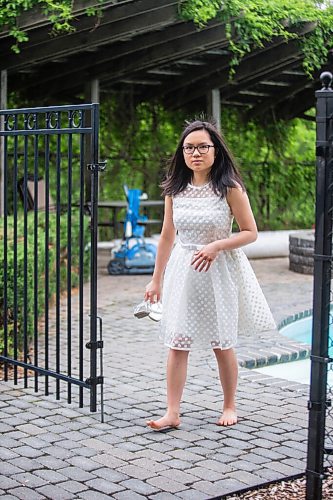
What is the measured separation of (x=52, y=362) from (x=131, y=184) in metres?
9.30

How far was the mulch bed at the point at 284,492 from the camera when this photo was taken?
3.58 metres

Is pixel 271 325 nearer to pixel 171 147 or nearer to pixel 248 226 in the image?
pixel 248 226

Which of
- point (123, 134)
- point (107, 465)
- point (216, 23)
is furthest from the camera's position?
point (123, 134)

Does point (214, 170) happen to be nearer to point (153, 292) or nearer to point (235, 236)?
point (235, 236)

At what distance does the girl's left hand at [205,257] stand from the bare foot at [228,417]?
797 mm

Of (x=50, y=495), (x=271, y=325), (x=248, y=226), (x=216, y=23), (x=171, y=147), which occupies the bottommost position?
(x=50, y=495)

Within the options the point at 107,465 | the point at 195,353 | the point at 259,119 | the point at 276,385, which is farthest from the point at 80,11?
the point at 259,119

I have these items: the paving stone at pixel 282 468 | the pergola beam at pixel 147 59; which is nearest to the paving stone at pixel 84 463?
the paving stone at pixel 282 468

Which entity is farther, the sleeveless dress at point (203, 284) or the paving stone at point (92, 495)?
the sleeveless dress at point (203, 284)

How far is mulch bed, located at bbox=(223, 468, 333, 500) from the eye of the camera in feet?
11.7

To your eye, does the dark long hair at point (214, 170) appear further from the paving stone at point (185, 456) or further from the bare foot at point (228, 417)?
the paving stone at point (185, 456)

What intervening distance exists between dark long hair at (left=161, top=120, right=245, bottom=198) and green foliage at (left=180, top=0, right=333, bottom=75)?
4.78 metres

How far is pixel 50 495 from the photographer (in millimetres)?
3557

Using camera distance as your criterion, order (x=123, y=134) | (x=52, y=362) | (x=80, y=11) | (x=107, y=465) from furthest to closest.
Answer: (x=123, y=134) < (x=80, y=11) < (x=52, y=362) < (x=107, y=465)
